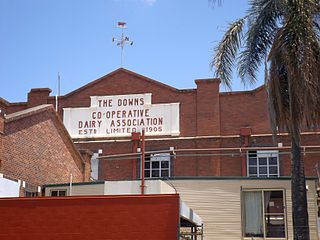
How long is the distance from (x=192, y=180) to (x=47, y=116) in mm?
7292

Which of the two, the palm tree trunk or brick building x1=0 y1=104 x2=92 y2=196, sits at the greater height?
brick building x1=0 y1=104 x2=92 y2=196

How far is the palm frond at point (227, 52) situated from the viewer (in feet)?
61.9

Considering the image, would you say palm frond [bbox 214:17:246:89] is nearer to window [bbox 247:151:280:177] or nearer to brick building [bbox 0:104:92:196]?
brick building [bbox 0:104:92:196]

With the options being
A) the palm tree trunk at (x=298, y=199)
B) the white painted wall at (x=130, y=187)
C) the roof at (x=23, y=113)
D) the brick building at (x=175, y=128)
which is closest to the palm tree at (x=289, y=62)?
the palm tree trunk at (x=298, y=199)

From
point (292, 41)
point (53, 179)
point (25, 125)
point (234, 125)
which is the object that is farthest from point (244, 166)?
point (292, 41)

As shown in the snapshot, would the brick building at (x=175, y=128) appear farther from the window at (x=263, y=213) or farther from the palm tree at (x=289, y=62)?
the palm tree at (x=289, y=62)

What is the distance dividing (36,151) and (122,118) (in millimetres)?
10925

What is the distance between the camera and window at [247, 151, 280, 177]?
32.8 metres

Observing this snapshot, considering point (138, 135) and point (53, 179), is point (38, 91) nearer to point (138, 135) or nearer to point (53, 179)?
point (138, 135)

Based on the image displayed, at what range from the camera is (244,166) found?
3291 cm

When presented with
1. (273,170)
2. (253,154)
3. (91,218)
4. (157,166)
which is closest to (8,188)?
(91,218)

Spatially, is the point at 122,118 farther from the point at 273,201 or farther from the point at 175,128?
the point at 273,201

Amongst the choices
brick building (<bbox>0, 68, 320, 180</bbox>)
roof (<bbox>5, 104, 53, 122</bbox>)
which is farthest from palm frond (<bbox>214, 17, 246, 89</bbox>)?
brick building (<bbox>0, 68, 320, 180</bbox>)

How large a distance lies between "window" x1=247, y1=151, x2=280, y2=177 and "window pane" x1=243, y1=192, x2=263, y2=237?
8.93 meters
